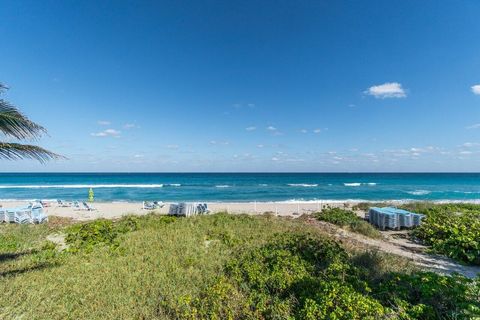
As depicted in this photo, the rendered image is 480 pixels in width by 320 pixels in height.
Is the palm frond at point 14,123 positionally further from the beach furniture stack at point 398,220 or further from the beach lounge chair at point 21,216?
the beach furniture stack at point 398,220

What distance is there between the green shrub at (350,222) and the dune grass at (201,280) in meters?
4.63

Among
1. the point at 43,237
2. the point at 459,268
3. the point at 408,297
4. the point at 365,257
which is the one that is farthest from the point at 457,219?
the point at 43,237

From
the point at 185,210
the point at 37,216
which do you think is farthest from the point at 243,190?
the point at 37,216

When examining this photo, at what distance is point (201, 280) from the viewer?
18.7ft

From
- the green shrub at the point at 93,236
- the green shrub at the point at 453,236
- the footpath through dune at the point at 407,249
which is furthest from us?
the green shrub at the point at 93,236

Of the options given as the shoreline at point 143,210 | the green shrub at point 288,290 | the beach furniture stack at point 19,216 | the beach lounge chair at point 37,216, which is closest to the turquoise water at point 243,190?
the shoreline at point 143,210

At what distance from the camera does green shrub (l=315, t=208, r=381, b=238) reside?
1165 centimetres

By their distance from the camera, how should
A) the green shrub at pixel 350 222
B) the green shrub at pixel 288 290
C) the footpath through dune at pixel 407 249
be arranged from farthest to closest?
1. the green shrub at pixel 350 222
2. the footpath through dune at pixel 407 249
3. the green shrub at pixel 288 290

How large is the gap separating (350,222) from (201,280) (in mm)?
10036

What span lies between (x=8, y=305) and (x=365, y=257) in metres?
8.23

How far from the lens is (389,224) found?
503 inches

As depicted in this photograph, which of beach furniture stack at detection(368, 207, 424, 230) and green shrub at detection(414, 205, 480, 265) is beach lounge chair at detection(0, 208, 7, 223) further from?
green shrub at detection(414, 205, 480, 265)

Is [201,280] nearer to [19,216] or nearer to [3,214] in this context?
[19,216]

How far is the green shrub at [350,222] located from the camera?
11.7 meters
